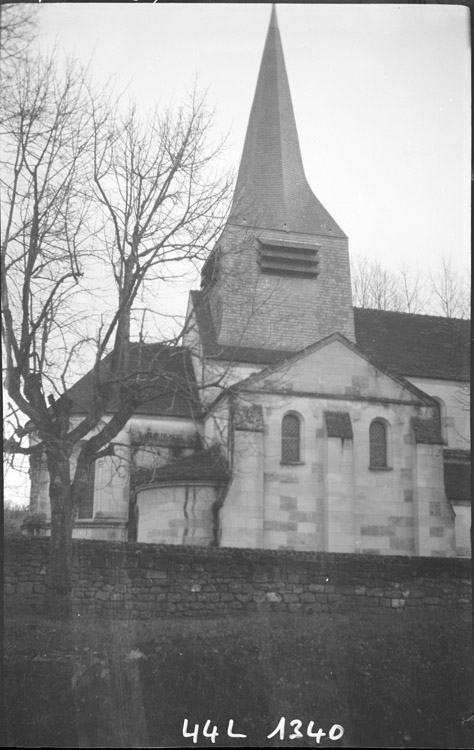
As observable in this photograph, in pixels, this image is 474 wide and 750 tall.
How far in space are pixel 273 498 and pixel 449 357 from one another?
543 centimetres

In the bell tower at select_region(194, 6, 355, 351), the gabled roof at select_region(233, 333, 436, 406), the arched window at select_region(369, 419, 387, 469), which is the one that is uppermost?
the bell tower at select_region(194, 6, 355, 351)

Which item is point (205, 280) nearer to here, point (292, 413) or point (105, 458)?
→ point (105, 458)

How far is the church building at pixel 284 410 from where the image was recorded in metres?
13.3

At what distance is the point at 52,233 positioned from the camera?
11547mm

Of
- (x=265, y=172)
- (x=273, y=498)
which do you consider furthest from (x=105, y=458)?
(x=265, y=172)

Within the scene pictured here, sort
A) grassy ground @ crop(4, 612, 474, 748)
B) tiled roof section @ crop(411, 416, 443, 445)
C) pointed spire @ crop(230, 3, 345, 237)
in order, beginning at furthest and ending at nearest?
tiled roof section @ crop(411, 416, 443, 445)
pointed spire @ crop(230, 3, 345, 237)
grassy ground @ crop(4, 612, 474, 748)

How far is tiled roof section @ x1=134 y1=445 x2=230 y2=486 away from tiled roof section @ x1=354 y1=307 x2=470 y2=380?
3.78m

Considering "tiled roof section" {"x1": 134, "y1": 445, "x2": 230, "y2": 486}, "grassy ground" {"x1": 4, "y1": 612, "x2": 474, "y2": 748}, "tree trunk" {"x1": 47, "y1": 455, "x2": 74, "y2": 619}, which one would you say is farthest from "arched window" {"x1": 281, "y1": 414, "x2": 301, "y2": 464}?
"tree trunk" {"x1": 47, "y1": 455, "x2": 74, "y2": 619}

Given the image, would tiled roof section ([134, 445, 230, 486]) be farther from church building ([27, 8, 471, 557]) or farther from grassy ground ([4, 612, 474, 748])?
grassy ground ([4, 612, 474, 748])

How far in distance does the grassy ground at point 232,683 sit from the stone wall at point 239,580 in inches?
20.0

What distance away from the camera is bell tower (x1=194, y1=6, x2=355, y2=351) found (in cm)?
1343

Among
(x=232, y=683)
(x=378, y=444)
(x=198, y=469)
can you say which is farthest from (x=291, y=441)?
(x=232, y=683)

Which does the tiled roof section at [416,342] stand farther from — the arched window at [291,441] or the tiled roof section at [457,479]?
the arched window at [291,441]

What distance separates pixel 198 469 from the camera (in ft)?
52.6
